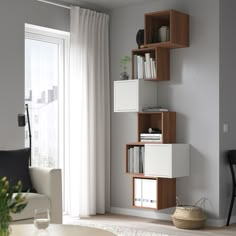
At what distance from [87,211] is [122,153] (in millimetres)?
869

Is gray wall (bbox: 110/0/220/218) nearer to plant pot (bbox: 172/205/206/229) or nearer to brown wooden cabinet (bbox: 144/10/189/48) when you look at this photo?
brown wooden cabinet (bbox: 144/10/189/48)

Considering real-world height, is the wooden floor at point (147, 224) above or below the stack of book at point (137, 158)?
below

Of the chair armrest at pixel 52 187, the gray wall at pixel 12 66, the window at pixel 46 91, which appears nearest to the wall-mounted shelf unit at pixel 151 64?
the window at pixel 46 91

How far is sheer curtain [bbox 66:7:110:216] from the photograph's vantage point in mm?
6426

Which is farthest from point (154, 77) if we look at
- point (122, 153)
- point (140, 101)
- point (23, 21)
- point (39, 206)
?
point (39, 206)

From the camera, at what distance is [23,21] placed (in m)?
5.84

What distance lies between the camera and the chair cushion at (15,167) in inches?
194

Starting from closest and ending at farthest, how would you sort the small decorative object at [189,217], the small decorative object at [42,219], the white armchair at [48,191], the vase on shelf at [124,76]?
1. the small decorative object at [42,219]
2. the white armchair at [48,191]
3. the small decorative object at [189,217]
4. the vase on shelf at [124,76]

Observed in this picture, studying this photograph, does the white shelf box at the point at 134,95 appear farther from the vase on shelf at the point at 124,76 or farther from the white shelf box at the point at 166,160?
the white shelf box at the point at 166,160

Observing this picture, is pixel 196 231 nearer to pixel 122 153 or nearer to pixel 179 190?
pixel 179 190

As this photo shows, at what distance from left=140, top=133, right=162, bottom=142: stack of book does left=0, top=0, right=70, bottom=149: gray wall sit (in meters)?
1.42

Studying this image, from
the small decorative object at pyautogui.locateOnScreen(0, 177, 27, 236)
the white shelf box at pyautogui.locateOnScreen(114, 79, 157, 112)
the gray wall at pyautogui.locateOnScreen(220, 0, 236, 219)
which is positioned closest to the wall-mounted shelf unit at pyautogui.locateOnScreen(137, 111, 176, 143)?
the white shelf box at pyautogui.locateOnScreen(114, 79, 157, 112)

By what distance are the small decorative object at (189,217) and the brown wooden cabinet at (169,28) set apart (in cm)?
186

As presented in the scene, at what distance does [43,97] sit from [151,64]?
1.38m
